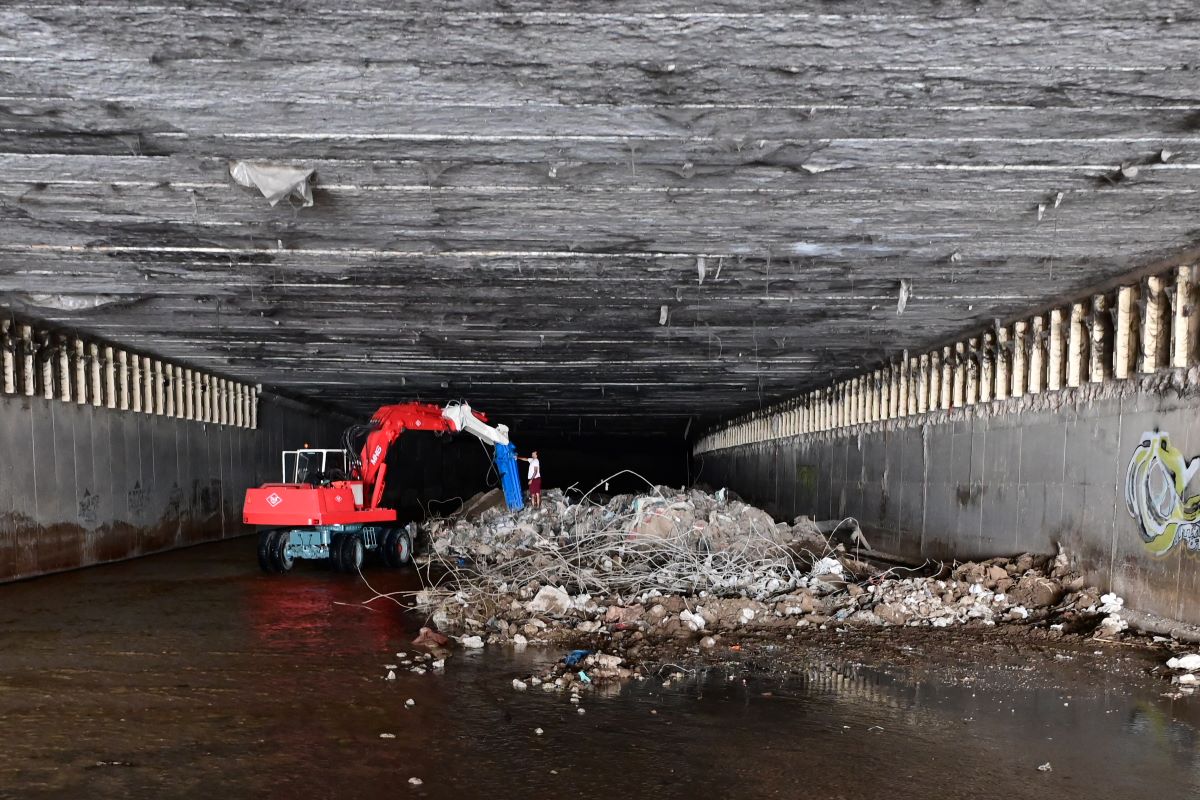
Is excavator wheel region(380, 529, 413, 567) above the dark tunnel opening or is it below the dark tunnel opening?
above

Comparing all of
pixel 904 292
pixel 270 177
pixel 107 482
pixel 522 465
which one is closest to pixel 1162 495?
pixel 904 292

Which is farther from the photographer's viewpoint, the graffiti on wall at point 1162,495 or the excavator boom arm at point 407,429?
the excavator boom arm at point 407,429

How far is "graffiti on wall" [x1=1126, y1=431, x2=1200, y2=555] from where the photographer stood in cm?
827

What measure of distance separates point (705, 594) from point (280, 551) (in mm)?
7126

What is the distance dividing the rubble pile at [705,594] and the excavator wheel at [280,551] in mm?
2607

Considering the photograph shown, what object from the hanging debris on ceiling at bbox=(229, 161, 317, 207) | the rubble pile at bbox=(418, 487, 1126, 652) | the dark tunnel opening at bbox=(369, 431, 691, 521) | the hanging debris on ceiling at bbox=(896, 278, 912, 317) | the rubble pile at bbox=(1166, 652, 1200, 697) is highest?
the hanging debris on ceiling at bbox=(229, 161, 317, 207)

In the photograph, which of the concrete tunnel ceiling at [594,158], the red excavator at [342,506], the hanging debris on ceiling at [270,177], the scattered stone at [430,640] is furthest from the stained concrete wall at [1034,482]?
the hanging debris on ceiling at [270,177]

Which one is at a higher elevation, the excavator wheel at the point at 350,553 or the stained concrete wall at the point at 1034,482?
the stained concrete wall at the point at 1034,482

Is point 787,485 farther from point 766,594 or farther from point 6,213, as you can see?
point 6,213

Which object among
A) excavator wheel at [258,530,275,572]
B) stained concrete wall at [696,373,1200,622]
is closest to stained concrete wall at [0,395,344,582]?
excavator wheel at [258,530,275,572]

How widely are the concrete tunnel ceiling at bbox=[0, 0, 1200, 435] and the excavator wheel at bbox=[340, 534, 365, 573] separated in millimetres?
3222

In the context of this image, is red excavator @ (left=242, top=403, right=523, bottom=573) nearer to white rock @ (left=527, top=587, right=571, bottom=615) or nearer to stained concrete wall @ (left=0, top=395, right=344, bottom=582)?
stained concrete wall @ (left=0, top=395, right=344, bottom=582)

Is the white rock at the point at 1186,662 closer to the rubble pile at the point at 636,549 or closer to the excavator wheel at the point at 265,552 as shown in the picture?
the rubble pile at the point at 636,549

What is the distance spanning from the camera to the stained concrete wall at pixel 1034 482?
8.67 metres
